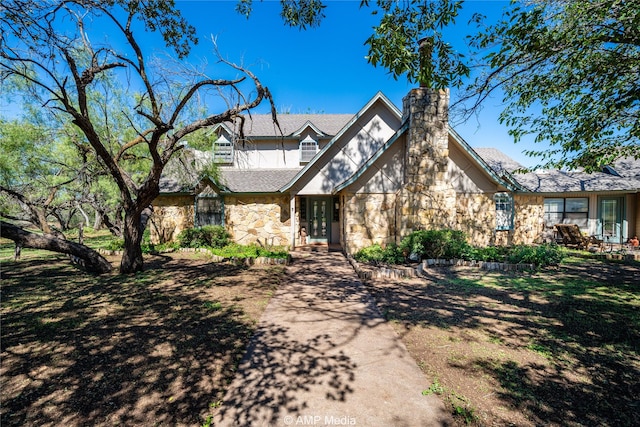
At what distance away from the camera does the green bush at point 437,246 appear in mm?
10414

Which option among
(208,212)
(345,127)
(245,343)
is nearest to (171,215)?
(208,212)

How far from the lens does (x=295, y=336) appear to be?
16.1 feet

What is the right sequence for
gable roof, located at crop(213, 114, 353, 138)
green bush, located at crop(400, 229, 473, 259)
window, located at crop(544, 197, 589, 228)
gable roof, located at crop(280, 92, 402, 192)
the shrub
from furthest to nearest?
1. gable roof, located at crop(213, 114, 353, 138)
2. window, located at crop(544, 197, 589, 228)
3. gable roof, located at crop(280, 92, 402, 192)
4. the shrub
5. green bush, located at crop(400, 229, 473, 259)

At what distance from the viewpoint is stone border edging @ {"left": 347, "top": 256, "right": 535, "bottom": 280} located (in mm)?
8852

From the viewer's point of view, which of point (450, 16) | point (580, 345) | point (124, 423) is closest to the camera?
point (124, 423)

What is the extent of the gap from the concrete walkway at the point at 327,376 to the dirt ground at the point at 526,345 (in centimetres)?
34

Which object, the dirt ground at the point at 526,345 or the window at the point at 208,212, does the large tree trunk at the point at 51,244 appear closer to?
the window at the point at 208,212

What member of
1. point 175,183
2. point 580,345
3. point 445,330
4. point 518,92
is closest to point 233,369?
point 445,330

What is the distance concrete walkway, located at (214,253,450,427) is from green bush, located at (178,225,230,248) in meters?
9.05

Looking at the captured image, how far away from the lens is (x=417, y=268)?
930cm

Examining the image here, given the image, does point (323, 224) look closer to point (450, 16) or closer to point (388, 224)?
point (388, 224)

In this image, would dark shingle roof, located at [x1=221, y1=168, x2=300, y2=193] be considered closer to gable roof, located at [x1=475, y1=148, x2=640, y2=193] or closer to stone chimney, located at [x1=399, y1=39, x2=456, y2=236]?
stone chimney, located at [x1=399, y1=39, x2=456, y2=236]

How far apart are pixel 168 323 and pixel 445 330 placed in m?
5.26

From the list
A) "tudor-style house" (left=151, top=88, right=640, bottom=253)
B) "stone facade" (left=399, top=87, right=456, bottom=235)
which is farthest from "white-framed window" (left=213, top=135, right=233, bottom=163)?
"stone facade" (left=399, top=87, right=456, bottom=235)
